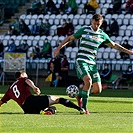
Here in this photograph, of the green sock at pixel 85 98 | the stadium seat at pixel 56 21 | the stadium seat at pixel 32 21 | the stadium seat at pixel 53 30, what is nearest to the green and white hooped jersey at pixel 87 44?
the green sock at pixel 85 98

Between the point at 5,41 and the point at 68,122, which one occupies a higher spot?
the point at 5,41

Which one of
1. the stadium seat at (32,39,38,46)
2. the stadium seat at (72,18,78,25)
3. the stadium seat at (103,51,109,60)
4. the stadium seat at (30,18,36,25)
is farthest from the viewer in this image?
the stadium seat at (30,18,36,25)

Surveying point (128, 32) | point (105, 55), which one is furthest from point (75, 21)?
point (105, 55)

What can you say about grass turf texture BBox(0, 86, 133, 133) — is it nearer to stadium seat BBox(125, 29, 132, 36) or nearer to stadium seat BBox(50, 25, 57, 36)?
stadium seat BBox(125, 29, 132, 36)

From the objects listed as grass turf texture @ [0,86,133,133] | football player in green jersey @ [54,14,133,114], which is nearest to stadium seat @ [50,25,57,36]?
grass turf texture @ [0,86,133,133]

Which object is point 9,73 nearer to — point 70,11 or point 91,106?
point 70,11

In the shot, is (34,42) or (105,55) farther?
(34,42)

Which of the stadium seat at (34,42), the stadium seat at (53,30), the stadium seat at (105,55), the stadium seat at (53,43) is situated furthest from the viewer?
the stadium seat at (53,30)

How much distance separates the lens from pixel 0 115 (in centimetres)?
1460

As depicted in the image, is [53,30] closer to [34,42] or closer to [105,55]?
[34,42]

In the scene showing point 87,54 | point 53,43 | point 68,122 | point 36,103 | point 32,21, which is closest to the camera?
point 68,122

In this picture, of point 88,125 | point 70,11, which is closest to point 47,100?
point 88,125

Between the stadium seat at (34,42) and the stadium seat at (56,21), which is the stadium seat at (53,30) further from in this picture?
the stadium seat at (34,42)

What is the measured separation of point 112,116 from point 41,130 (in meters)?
3.81
